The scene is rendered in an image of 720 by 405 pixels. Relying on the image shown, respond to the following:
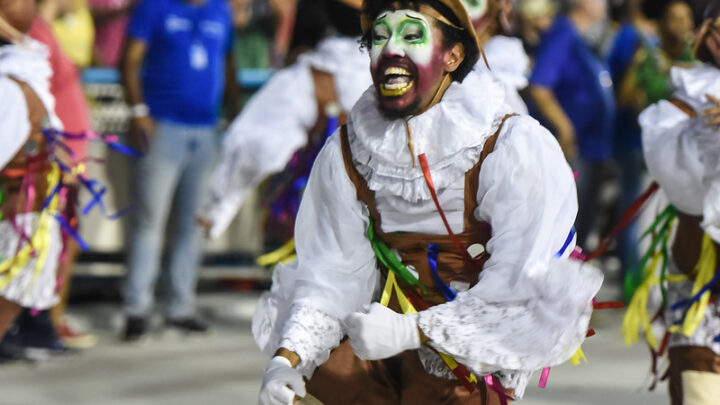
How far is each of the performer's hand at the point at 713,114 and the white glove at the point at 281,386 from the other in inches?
53.2

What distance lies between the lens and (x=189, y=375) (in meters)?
5.78

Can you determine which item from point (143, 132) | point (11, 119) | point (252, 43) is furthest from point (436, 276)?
point (252, 43)

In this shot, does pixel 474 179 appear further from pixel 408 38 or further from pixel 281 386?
pixel 281 386

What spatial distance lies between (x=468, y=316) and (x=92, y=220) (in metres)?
5.04

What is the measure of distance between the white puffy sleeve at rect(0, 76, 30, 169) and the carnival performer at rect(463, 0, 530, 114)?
1423 millimetres

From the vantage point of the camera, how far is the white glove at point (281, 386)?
2646 millimetres

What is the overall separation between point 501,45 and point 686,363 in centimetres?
157

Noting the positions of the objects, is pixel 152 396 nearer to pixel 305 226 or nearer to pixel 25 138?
pixel 25 138

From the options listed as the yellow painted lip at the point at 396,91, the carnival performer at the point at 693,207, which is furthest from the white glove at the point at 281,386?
the carnival performer at the point at 693,207

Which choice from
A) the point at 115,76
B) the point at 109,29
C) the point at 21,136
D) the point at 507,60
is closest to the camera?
the point at 21,136

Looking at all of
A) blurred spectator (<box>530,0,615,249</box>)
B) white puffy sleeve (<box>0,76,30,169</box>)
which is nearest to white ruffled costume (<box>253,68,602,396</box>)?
white puffy sleeve (<box>0,76,30,169</box>)

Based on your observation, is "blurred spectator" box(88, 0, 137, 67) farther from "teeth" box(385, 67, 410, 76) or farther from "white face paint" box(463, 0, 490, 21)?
"teeth" box(385, 67, 410, 76)

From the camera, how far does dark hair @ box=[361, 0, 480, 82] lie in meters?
2.88

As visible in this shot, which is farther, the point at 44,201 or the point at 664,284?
the point at 44,201
